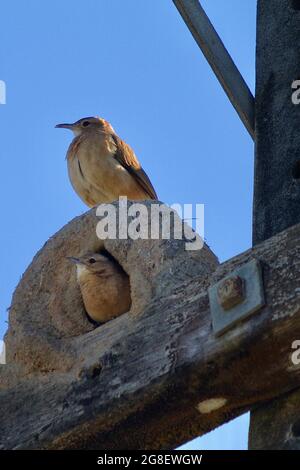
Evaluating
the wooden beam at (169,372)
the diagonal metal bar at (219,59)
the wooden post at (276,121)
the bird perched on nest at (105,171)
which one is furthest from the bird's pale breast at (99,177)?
the wooden beam at (169,372)

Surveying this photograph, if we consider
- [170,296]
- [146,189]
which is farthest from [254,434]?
[146,189]

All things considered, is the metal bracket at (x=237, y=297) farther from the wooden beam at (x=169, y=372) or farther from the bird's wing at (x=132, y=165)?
the bird's wing at (x=132, y=165)

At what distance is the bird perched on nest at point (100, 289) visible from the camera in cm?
652

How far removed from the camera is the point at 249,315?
463 cm

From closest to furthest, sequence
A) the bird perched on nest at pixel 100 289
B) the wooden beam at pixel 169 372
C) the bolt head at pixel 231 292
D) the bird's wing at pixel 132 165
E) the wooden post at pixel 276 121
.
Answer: the wooden beam at pixel 169 372 → the bolt head at pixel 231 292 → the wooden post at pixel 276 121 → the bird perched on nest at pixel 100 289 → the bird's wing at pixel 132 165

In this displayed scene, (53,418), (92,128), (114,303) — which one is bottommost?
(53,418)

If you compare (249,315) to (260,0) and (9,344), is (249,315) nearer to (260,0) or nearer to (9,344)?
(9,344)

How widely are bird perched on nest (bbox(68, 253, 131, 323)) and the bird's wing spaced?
3196mm

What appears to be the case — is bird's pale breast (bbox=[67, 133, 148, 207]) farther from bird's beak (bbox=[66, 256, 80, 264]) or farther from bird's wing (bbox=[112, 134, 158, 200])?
bird's beak (bbox=[66, 256, 80, 264])

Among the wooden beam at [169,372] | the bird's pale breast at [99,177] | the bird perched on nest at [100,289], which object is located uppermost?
the bird's pale breast at [99,177]

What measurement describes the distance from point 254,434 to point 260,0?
3.12m

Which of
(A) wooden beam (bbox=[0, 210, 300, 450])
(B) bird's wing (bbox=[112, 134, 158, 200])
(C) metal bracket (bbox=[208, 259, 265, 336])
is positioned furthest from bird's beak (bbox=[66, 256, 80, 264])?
Result: (B) bird's wing (bbox=[112, 134, 158, 200])

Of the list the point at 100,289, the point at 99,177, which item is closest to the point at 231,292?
the point at 100,289
